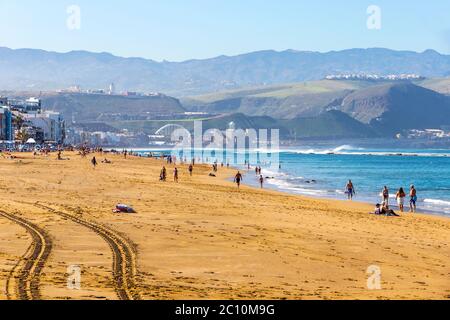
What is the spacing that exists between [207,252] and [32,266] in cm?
505

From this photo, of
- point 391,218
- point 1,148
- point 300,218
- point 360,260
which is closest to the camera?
point 360,260

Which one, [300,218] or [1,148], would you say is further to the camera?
[1,148]

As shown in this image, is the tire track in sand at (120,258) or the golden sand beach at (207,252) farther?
the golden sand beach at (207,252)

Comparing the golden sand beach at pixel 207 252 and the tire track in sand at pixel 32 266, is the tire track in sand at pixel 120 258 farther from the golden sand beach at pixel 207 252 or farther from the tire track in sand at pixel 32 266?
the tire track in sand at pixel 32 266

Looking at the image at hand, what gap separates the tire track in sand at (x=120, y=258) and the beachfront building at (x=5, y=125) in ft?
430

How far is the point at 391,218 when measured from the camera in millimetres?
35500

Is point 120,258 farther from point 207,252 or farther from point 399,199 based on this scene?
point 399,199

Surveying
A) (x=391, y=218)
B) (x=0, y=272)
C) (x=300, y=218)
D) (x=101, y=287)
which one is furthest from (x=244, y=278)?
(x=391, y=218)

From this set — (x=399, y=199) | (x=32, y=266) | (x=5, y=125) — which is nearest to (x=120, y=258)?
(x=32, y=266)

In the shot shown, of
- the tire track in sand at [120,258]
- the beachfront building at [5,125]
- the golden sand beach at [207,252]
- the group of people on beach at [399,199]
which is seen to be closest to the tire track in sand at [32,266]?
the golden sand beach at [207,252]

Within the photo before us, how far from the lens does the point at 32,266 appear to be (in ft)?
51.9

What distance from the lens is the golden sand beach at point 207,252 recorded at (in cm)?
1461
